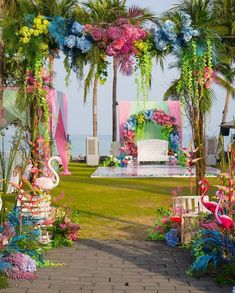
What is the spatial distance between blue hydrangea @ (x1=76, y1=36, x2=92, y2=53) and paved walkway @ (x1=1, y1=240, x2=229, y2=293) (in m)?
3.05

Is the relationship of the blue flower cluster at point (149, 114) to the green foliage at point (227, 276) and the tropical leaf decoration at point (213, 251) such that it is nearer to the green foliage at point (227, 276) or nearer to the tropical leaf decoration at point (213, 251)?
the tropical leaf decoration at point (213, 251)

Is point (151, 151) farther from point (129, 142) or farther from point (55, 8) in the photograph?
point (55, 8)

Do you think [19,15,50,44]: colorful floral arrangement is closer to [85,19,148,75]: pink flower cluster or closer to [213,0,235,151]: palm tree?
[85,19,148,75]: pink flower cluster

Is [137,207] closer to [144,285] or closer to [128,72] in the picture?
[128,72]

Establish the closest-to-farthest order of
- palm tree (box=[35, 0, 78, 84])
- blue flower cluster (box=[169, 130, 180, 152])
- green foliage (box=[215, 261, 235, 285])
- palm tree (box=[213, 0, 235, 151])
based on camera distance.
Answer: green foliage (box=[215, 261, 235, 285])
palm tree (box=[35, 0, 78, 84])
palm tree (box=[213, 0, 235, 151])
blue flower cluster (box=[169, 130, 180, 152])

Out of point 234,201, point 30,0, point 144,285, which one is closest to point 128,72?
point 30,0

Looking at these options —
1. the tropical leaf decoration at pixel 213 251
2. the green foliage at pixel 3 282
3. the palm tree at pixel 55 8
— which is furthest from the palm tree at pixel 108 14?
the green foliage at pixel 3 282

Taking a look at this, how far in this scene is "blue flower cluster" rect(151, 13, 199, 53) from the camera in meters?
8.94

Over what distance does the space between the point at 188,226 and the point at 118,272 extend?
156 centimetres

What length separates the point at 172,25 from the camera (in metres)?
8.97

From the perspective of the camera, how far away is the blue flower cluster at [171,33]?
8.94m

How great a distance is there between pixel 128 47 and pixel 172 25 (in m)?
0.76

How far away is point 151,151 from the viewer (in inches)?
971

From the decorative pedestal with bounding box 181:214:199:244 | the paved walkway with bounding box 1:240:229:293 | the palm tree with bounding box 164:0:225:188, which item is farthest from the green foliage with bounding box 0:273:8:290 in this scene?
the palm tree with bounding box 164:0:225:188
